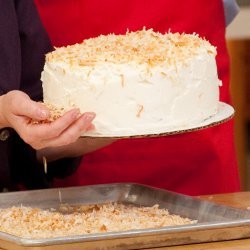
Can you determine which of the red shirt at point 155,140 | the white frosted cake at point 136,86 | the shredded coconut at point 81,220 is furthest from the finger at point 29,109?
the red shirt at point 155,140

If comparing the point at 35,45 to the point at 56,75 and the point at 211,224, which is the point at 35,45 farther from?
the point at 211,224

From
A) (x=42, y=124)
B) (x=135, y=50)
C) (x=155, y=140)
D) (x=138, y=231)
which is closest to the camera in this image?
(x=138, y=231)

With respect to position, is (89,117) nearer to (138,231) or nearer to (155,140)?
(138,231)

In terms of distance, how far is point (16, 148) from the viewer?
2.57 metres

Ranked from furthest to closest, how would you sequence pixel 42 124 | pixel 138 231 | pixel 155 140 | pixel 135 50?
pixel 155 140
pixel 135 50
pixel 42 124
pixel 138 231

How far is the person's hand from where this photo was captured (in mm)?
1950

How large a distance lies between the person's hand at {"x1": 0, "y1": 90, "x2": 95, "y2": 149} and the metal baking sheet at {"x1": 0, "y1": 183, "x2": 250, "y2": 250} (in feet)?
0.74

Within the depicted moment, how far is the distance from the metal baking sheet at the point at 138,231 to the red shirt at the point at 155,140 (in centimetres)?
43

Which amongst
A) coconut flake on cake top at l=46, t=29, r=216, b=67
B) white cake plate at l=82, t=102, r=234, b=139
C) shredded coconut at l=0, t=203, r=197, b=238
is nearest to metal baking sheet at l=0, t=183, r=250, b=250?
shredded coconut at l=0, t=203, r=197, b=238

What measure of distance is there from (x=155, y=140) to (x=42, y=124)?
874 millimetres

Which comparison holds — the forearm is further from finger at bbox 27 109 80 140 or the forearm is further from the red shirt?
the red shirt

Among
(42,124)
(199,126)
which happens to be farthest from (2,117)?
(199,126)

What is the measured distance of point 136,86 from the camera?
6.62 ft

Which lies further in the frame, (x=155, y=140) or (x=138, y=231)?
(x=155, y=140)
